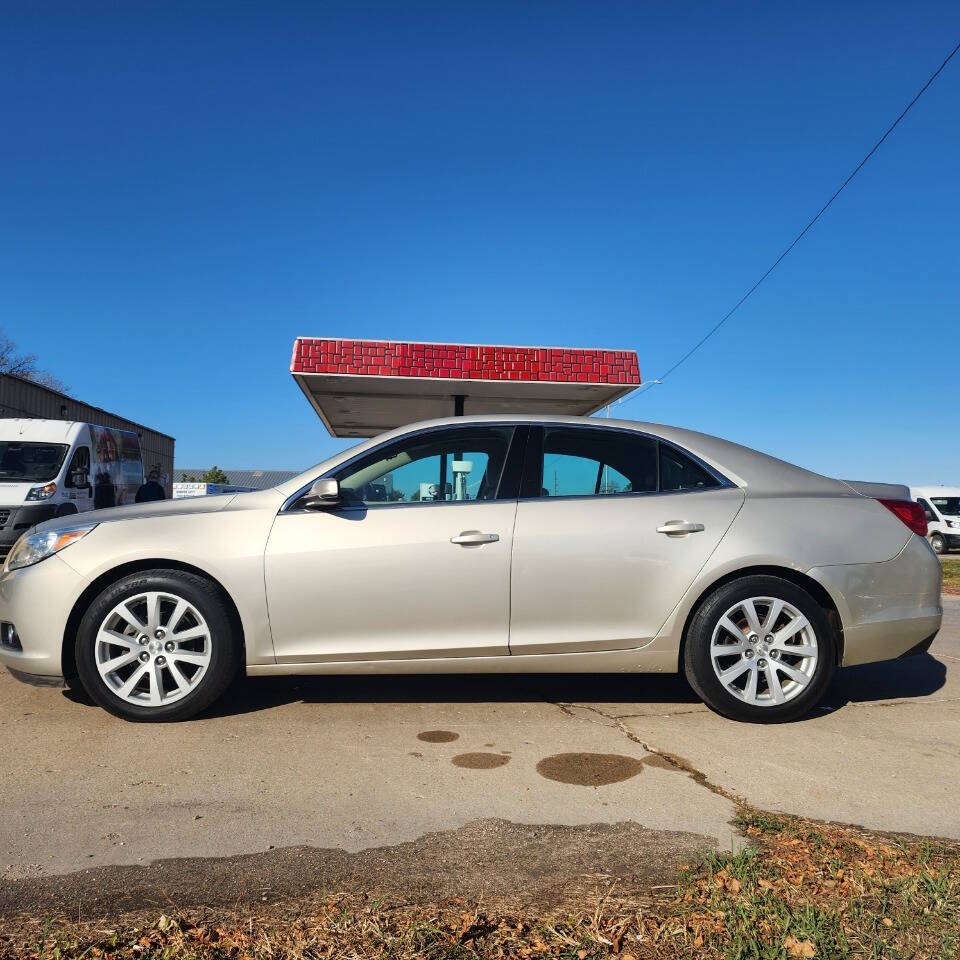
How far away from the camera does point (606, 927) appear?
7.13ft

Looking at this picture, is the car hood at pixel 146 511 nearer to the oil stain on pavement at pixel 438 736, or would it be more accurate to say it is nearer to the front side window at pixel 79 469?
the oil stain on pavement at pixel 438 736

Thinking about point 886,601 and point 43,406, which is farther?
point 43,406

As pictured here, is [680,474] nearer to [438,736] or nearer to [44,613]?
[438,736]

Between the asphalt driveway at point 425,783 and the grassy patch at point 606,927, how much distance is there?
181mm

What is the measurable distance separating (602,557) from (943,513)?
25.9 meters

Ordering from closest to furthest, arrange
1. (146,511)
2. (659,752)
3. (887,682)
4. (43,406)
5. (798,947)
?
(798,947), (659,752), (146,511), (887,682), (43,406)

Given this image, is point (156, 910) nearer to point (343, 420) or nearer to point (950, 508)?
point (343, 420)

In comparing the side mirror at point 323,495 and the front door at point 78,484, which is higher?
the front door at point 78,484

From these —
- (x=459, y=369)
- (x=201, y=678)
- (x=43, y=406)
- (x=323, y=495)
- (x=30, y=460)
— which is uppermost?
(x=43, y=406)

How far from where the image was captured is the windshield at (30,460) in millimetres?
15164

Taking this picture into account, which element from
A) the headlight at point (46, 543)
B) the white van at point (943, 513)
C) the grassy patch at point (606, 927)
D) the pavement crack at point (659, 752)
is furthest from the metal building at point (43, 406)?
the white van at point (943, 513)

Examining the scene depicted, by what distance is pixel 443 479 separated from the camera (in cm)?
457

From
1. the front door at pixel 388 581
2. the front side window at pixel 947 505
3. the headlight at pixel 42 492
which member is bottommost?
the front door at pixel 388 581

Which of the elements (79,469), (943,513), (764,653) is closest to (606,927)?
(764,653)
